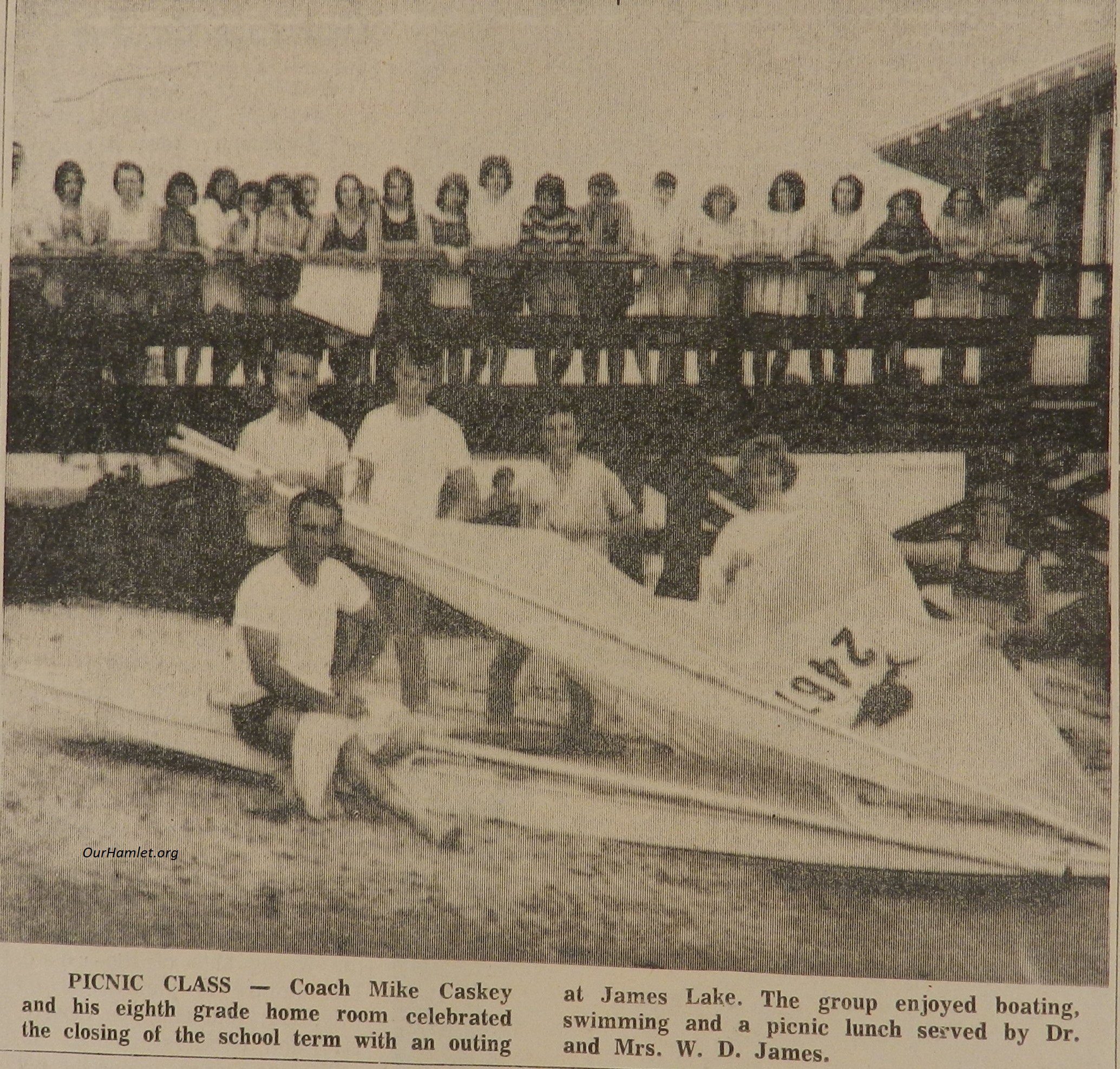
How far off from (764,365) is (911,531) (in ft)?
1.72

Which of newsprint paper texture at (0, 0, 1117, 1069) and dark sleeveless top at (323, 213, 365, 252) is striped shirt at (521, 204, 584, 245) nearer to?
newsprint paper texture at (0, 0, 1117, 1069)

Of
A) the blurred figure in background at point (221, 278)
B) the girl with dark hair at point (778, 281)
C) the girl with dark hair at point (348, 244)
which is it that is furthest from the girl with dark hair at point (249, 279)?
the girl with dark hair at point (778, 281)

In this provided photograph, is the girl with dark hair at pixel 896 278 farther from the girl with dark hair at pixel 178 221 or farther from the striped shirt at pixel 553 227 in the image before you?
the girl with dark hair at pixel 178 221

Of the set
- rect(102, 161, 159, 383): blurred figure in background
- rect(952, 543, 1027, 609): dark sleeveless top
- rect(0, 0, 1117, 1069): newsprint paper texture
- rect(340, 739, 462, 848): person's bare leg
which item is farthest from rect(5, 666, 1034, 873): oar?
rect(102, 161, 159, 383): blurred figure in background

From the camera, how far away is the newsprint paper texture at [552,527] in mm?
2660

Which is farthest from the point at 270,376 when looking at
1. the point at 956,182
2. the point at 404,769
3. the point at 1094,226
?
the point at 1094,226

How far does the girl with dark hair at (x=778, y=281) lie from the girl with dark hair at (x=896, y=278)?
0.16 meters

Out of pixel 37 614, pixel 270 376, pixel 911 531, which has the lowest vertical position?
pixel 37 614

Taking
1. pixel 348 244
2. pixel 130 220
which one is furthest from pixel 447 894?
pixel 130 220

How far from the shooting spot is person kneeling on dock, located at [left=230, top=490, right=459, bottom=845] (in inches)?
108

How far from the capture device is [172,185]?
2.80 metres

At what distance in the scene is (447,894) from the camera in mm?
2689

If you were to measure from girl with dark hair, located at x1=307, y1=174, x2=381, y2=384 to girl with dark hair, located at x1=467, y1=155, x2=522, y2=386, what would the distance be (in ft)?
0.83

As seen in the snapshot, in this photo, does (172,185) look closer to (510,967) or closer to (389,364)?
(389,364)
